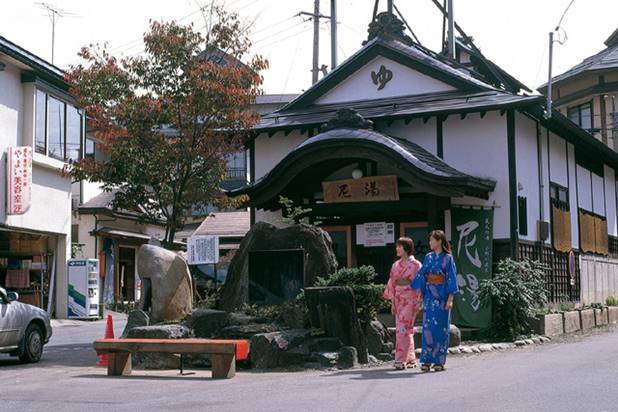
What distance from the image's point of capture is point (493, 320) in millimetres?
17109

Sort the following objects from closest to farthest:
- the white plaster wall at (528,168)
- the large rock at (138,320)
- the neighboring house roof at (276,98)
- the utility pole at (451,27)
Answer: the large rock at (138,320) < the white plaster wall at (528,168) < the utility pole at (451,27) < the neighboring house roof at (276,98)

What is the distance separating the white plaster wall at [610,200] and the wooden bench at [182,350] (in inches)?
774

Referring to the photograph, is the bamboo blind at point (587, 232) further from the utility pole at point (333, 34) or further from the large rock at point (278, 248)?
the large rock at point (278, 248)

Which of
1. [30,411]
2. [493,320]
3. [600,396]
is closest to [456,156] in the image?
[493,320]

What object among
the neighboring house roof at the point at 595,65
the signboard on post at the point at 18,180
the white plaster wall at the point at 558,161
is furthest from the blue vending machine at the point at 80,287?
the neighboring house roof at the point at 595,65

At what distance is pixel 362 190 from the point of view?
1922 centimetres

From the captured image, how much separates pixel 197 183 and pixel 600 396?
36.8 feet

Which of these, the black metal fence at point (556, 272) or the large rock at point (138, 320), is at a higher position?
the black metal fence at point (556, 272)

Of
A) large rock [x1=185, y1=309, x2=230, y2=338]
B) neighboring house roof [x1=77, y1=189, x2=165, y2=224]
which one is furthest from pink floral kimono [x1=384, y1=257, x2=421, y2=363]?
neighboring house roof [x1=77, y1=189, x2=165, y2=224]

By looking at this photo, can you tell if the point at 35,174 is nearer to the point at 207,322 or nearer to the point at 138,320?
the point at 138,320

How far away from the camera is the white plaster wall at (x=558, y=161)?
21781 mm

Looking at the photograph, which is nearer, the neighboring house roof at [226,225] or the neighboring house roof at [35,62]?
the neighboring house roof at [35,62]

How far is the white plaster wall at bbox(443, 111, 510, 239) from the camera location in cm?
1852

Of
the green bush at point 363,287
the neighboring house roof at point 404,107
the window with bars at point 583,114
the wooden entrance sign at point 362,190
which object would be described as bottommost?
the green bush at point 363,287
